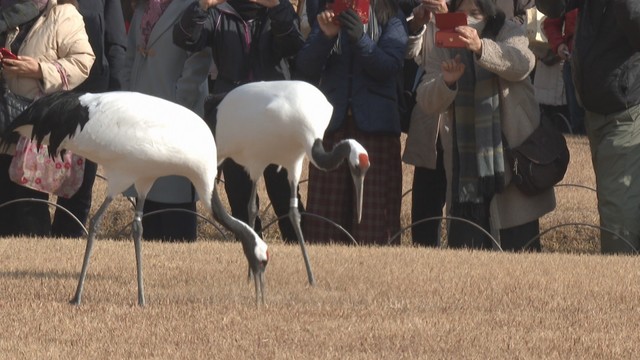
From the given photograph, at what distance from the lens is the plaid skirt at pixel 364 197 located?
11562 millimetres

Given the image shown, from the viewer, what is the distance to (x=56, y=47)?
11484 millimetres

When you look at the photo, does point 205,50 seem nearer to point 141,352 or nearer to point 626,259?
point 626,259

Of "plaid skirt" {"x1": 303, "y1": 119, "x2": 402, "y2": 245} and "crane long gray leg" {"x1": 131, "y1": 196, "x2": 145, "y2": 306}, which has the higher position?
"crane long gray leg" {"x1": 131, "y1": 196, "x2": 145, "y2": 306}

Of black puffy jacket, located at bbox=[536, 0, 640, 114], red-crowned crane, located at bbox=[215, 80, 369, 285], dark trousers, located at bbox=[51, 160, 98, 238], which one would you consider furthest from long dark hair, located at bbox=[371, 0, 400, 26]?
dark trousers, located at bbox=[51, 160, 98, 238]

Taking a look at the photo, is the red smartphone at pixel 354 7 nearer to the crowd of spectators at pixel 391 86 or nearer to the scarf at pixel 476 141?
the crowd of spectators at pixel 391 86

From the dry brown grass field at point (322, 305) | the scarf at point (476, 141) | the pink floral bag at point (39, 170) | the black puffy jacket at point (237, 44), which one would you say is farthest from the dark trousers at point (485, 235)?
the pink floral bag at point (39, 170)

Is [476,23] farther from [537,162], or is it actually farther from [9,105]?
[9,105]

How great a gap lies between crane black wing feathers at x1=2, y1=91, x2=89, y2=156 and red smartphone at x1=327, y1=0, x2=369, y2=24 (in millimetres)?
2577

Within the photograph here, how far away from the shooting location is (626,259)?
409 inches

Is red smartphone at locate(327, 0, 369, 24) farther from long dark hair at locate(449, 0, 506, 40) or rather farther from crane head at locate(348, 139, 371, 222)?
crane head at locate(348, 139, 371, 222)

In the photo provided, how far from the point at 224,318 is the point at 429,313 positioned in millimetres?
1060

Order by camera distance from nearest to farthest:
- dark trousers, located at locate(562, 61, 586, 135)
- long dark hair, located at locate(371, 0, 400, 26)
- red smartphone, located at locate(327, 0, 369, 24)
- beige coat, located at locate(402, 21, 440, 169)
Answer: red smartphone, located at locate(327, 0, 369, 24), long dark hair, located at locate(371, 0, 400, 26), beige coat, located at locate(402, 21, 440, 169), dark trousers, located at locate(562, 61, 586, 135)

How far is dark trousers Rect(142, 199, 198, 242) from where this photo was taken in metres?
12.1

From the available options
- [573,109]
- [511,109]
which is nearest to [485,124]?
[511,109]
